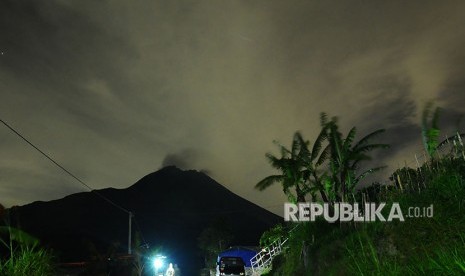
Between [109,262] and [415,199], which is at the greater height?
[415,199]

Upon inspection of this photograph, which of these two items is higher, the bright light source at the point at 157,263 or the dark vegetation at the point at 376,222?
the dark vegetation at the point at 376,222

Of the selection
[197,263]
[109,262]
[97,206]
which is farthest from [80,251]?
[97,206]

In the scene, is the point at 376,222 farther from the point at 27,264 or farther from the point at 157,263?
the point at 157,263

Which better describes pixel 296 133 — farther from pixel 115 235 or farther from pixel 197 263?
pixel 115 235

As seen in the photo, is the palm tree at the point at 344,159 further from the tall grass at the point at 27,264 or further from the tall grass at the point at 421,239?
the tall grass at the point at 27,264

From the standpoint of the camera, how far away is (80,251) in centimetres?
8594

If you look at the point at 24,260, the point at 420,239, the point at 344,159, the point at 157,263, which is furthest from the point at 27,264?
the point at 157,263

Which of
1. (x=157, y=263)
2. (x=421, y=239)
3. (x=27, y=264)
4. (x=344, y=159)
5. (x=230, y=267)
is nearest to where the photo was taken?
(x=27, y=264)

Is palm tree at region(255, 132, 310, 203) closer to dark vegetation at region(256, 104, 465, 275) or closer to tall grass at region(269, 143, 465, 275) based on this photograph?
dark vegetation at region(256, 104, 465, 275)

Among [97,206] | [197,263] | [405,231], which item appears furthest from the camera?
[97,206]

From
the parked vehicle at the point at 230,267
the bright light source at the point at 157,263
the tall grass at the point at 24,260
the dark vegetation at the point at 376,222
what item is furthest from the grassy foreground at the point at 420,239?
the bright light source at the point at 157,263

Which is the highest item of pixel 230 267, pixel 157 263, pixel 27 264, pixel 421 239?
pixel 421 239

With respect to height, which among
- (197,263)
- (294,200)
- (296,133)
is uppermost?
(296,133)

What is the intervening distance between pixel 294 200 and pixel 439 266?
20.2 m
